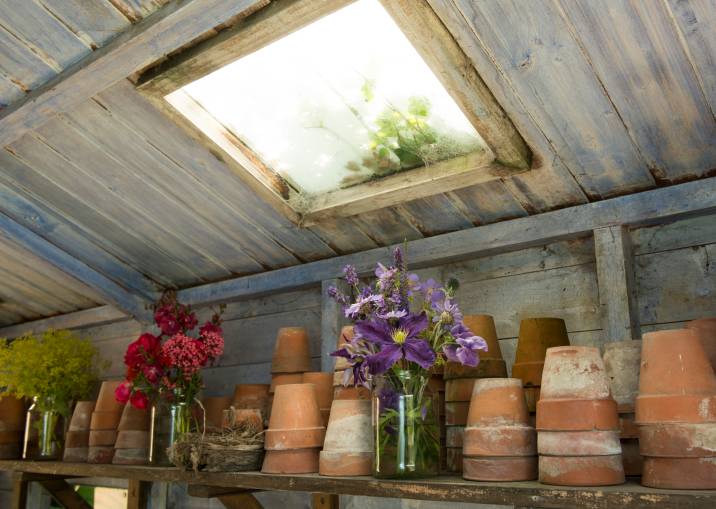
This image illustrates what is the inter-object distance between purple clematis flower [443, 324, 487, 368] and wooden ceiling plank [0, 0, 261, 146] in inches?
31.8

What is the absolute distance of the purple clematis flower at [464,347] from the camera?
1.49 meters

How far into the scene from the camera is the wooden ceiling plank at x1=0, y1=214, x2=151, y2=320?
8.08 feet

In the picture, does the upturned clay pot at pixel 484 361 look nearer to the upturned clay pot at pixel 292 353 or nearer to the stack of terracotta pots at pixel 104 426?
the upturned clay pot at pixel 292 353

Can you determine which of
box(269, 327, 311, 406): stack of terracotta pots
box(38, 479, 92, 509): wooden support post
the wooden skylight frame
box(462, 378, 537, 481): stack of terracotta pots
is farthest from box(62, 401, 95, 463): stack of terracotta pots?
box(462, 378, 537, 481): stack of terracotta pots

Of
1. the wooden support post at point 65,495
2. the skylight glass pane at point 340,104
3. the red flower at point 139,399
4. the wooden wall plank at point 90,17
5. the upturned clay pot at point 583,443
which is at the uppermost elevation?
the wooden wall plank at point 90,17

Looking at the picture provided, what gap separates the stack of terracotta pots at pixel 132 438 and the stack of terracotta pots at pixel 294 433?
686 mm

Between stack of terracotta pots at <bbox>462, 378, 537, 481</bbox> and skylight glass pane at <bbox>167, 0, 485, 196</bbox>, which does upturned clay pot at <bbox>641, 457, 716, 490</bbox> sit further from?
skylight glass pane at <bbox>167, 0, 485, 196</bbox>

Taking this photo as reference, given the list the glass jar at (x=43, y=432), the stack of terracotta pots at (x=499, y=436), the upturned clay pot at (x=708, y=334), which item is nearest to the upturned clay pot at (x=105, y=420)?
the glass jar at (x=43, y=432)

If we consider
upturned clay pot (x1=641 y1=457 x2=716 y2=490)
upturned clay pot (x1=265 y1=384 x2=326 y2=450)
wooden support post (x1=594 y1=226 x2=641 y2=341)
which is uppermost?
wooden support post (x1=594 y1=226 x2=641 y2=341)

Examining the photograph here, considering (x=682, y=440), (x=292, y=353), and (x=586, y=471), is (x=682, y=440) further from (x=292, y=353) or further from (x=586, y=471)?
(x=292, y=353)

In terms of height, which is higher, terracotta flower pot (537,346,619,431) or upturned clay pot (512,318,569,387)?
upturned clay pot (512,318,569,387)

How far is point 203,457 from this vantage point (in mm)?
1777

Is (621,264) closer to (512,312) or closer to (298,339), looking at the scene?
(512,312)

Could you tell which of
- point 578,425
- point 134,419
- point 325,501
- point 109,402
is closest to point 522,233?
point 578,425
